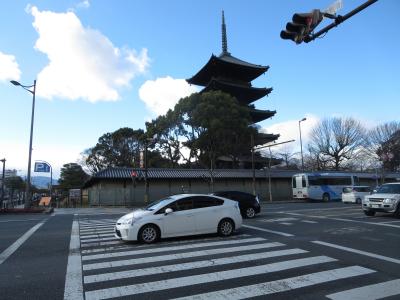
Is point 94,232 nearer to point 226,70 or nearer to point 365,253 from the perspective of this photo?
point 365,253

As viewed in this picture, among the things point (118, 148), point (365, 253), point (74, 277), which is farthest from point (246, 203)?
point (118, 148)

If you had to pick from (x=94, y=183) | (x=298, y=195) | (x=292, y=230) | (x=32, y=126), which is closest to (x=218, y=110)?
(x=298, y=195)

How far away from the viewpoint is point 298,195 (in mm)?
40625

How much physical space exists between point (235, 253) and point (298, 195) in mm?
32730

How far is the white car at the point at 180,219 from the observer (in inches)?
439

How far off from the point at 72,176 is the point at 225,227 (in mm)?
70073

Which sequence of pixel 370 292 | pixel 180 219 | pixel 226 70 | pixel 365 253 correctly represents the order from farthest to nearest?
pixel 226 70 < pixel 180 219 < pixel 365 253 < pixel 370 292

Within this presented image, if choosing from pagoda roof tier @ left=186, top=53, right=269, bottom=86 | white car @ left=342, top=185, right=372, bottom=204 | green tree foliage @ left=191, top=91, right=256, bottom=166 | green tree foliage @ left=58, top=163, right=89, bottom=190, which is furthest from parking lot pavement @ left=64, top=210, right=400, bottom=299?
green tree foliage @ left=58, top=163, right=89, bottom=190

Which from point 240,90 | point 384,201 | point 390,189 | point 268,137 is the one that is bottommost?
point 384,201

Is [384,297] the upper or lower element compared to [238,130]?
lower

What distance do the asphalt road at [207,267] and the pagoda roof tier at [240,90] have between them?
44.8 meters

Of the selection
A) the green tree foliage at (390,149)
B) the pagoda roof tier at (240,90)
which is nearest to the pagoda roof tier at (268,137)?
the pagoda roof tier at (240,90)

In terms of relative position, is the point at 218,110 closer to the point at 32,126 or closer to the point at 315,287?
the point at 32,126

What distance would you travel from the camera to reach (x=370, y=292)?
6129 millimetres
